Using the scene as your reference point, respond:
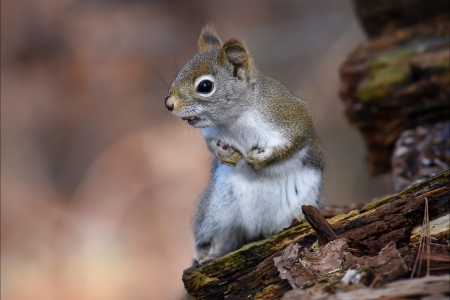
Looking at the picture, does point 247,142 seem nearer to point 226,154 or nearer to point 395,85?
point 226,154

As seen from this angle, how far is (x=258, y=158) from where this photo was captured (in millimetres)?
3078

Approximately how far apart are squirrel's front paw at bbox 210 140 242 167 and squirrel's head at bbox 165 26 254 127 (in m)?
0.15

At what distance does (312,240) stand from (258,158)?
2.10 feet

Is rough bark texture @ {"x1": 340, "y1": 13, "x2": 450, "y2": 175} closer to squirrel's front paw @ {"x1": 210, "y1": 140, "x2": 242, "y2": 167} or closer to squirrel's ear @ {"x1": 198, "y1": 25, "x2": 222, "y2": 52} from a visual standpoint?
squirrel's ear @ {"x1": 198, "y1": 25, "x2": 222, "y2": 52}

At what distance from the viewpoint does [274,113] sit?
3.19m

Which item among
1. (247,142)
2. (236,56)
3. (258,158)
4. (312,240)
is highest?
(236,56)

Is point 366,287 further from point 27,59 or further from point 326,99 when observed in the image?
point 27,59

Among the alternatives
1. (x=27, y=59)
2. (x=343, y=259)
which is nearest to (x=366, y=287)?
(x=343, y=259)

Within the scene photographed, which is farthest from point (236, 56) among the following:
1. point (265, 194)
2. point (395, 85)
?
point (395, 85)

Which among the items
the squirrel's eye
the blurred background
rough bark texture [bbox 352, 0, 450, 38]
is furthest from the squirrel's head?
the blurred background

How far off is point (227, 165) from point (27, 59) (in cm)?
530

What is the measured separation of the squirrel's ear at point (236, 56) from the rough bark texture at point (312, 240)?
991 mm

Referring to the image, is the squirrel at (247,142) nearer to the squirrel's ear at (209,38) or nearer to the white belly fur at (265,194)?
the white belly fur at (265,194)

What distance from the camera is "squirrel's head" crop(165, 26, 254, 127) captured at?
299 centimetres
